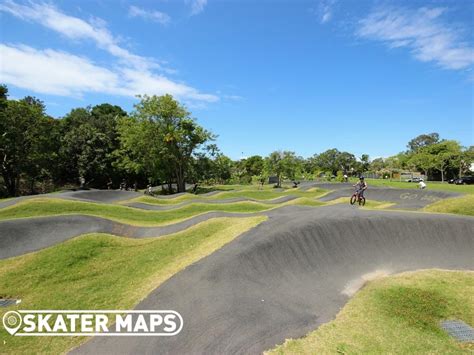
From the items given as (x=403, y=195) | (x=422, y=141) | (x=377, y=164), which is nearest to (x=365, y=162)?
(x=377, y=164)

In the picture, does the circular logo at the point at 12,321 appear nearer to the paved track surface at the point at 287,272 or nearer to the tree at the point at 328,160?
the paved track surface at the point at 287,272

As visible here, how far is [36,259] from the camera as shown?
12.4 meters

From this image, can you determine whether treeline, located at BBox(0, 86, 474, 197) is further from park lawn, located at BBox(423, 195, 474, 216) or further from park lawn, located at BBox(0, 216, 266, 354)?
park lawn, located at BBox(423, 195, 474, 216)

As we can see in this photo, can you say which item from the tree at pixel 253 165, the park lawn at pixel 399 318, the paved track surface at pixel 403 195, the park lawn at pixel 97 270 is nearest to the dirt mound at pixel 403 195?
the paved track surface at pixel 403 195

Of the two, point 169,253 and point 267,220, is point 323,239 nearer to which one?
point 267,220

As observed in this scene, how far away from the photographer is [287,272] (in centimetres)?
1006

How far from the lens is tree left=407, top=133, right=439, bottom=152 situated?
129750 millimetres

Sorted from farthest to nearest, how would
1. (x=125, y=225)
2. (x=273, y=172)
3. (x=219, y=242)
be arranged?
(x=273, y=172) → (x=125, y=225) → (x=219, y=242)

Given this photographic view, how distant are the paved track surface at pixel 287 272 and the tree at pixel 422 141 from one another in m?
134

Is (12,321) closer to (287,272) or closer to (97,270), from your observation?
(97,270)

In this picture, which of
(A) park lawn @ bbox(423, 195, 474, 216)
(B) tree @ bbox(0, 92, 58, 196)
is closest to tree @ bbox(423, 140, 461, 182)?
(A) park lawn @ bbox(423, 195, 474, 216)

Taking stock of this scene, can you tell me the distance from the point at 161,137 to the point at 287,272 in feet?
117

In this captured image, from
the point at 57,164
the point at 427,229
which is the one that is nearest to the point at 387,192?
the point at 427,229

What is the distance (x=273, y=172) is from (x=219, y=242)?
1935 inches
